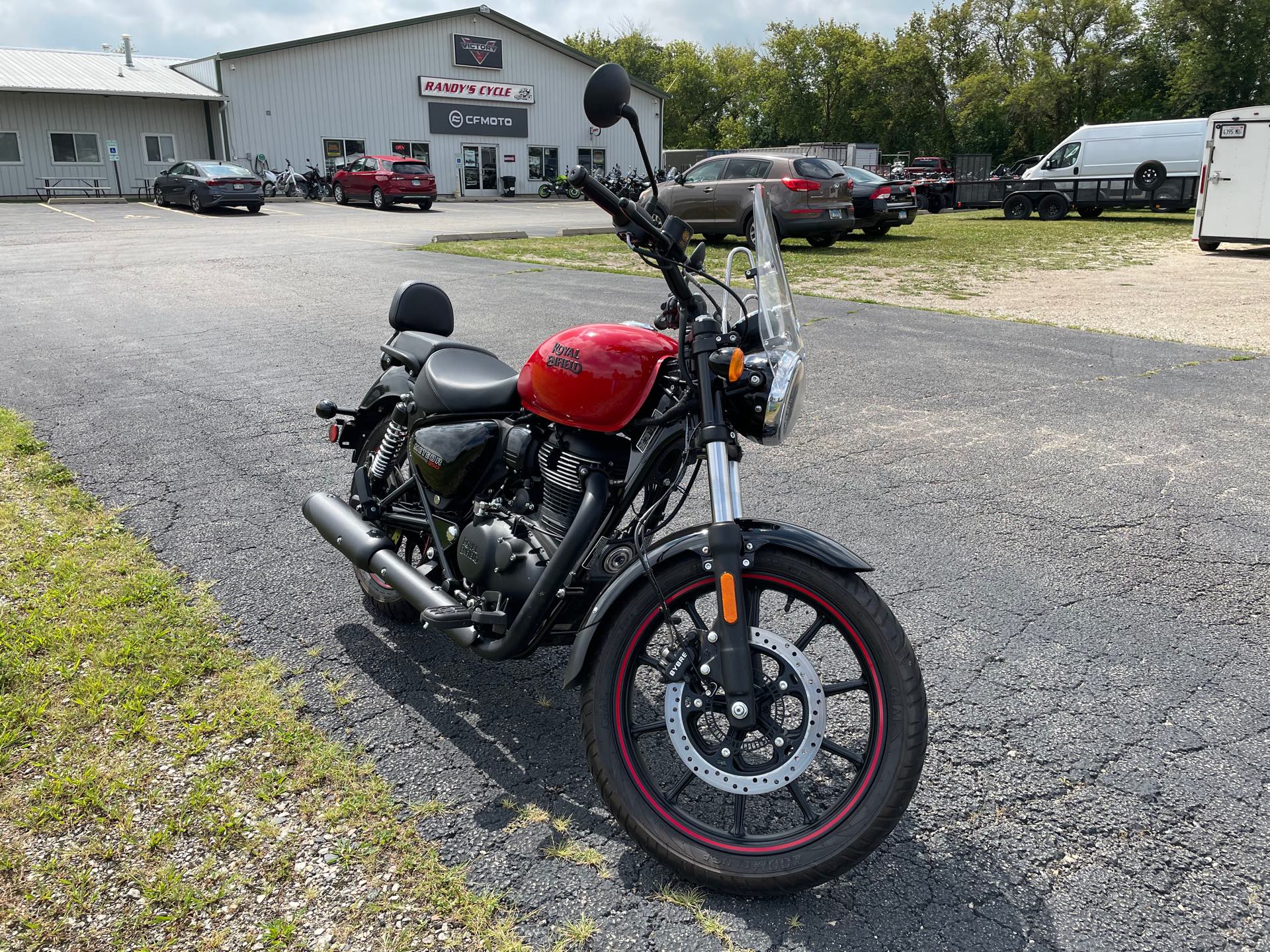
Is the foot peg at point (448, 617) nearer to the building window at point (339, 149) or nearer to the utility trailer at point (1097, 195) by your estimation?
the utility trailer at point (1097, 195)

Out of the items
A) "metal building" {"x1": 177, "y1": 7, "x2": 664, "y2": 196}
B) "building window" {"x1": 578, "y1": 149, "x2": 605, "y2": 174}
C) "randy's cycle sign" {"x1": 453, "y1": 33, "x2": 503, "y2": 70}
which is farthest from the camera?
"building window" {"x1": 578, "y1": 149, "x2": 605, "y2": 174}

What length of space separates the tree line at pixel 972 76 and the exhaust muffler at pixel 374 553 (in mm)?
58055

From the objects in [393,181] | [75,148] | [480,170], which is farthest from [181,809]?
[480,170]

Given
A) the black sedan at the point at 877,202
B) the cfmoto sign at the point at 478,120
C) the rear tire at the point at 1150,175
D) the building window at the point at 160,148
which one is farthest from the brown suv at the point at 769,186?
the building window at the point at 160,148

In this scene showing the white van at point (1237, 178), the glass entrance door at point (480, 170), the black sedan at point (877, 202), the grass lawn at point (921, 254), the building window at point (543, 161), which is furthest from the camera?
the building window at point (543, 161)

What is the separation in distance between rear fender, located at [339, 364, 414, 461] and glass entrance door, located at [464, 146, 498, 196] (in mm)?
43084

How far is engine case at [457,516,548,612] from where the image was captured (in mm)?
2793

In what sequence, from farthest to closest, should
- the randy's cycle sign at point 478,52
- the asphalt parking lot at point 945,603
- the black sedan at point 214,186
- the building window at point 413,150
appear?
the randy's cycle sign at point 478,52 → the building window at point 413,150 → the black sedan at point 214,186 → the asphalt parking lot at point 945,603

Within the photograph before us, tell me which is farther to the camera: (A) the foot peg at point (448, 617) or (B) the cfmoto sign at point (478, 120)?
(B) the cfmoto sign at point (478, 120)

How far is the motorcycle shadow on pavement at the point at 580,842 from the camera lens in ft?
7.43

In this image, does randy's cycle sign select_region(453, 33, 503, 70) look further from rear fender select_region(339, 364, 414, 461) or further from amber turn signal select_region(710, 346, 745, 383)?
amber turn signal select_region(710, 346, 745, 383)

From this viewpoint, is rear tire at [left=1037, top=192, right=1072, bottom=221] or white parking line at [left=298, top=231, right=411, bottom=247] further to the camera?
rear tire at [left=1037, top=192, right=1072, bottom=221]

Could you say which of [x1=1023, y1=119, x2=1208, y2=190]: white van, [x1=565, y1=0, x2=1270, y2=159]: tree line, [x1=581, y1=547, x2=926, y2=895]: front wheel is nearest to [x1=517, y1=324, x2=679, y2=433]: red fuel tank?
[x1=581, y1=547, x2=926, y2=895]: front wheel

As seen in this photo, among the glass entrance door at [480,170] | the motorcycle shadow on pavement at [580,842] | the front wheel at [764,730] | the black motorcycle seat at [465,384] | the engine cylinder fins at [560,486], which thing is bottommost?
the motorcycle shadow on pavement at [580,842]
